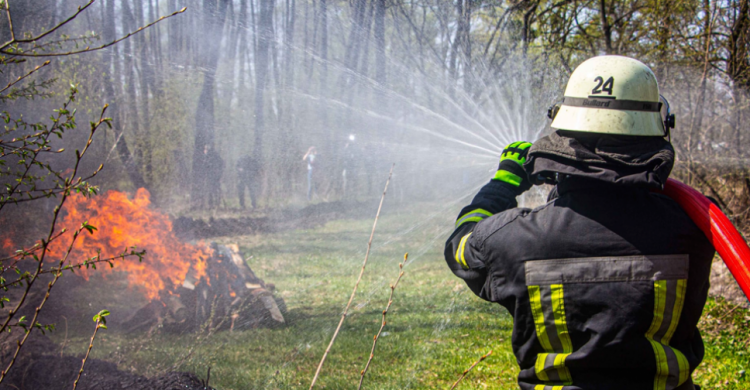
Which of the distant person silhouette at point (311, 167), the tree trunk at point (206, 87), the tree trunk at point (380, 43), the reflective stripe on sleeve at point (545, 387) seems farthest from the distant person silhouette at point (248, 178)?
the reflective stripe on sleeve at point (545, 387)

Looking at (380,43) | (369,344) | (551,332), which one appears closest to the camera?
(551,332)

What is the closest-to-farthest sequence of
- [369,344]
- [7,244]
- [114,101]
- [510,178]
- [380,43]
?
[510,178], [7,244], [369,344], [114,101], [380,43]

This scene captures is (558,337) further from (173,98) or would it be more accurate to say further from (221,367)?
(173,98)

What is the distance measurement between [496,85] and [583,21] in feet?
7.34

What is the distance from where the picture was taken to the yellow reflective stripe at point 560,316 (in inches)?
53.0

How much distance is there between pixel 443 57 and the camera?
950 centimetres

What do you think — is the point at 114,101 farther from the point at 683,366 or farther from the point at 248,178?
the point at 683,366

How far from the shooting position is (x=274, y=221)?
10156mm

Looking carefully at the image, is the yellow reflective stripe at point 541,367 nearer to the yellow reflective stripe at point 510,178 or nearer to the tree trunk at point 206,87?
the yellow reflective stripe at point 510,178

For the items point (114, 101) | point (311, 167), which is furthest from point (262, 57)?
point (311, 167)

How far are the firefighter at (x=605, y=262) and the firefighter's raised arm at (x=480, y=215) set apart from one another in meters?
0.05

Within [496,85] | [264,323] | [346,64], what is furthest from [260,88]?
[264,323]

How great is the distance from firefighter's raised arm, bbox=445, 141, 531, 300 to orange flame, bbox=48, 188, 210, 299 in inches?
165

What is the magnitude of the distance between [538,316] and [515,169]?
0.65 metres
